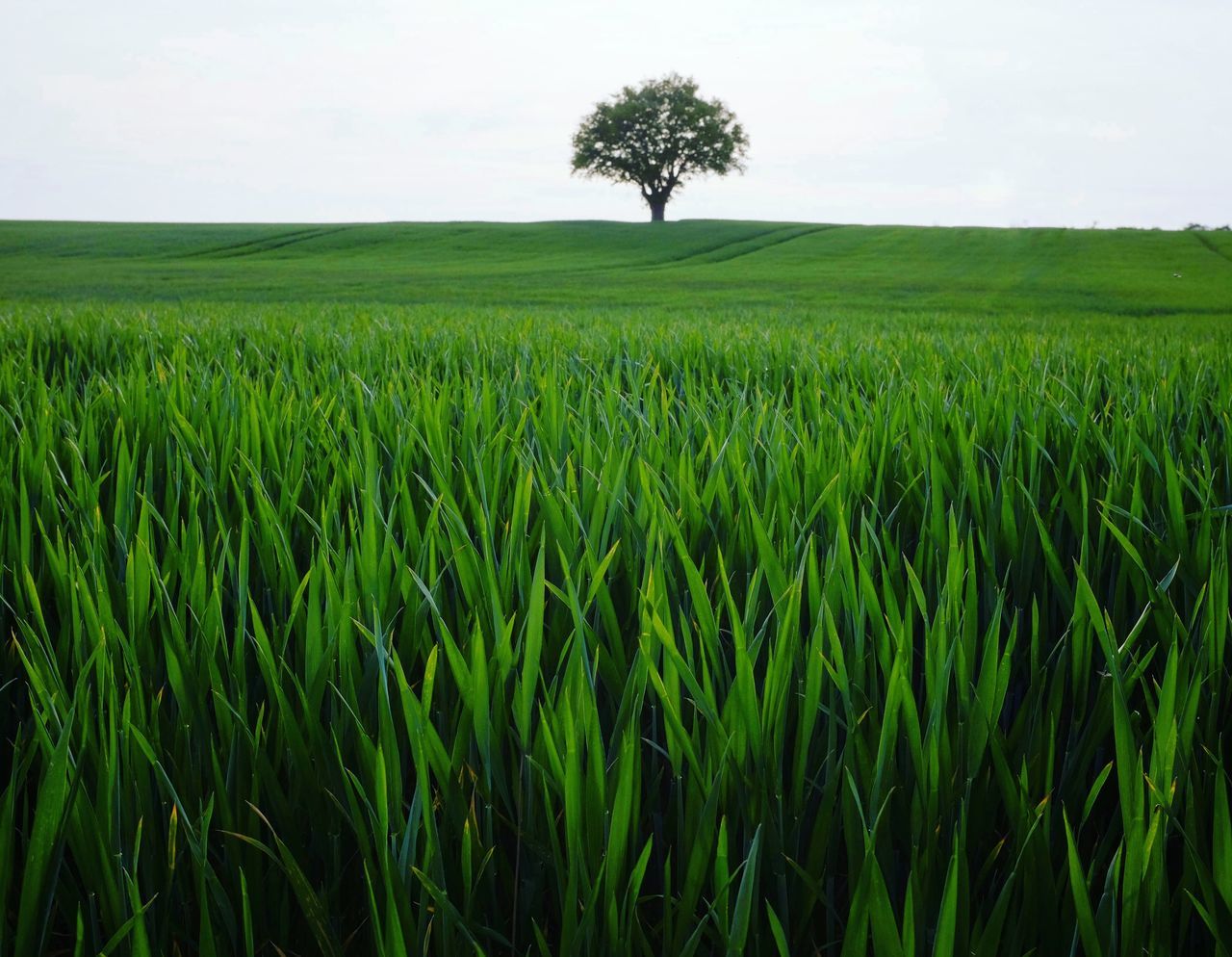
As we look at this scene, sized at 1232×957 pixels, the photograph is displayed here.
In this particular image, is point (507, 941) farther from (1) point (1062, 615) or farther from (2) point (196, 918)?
(1) point (1062, 615)

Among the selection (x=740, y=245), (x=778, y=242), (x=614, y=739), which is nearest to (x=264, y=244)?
(x=740, y=245)

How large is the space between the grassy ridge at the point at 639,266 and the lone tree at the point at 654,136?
23.5 ft

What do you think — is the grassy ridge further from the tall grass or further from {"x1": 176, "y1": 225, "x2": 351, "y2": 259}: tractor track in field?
the tall grass

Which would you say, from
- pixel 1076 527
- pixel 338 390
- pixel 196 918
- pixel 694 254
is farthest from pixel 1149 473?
pixel 694 254

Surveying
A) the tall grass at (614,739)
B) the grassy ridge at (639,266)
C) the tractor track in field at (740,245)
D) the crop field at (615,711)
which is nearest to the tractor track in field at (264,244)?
the grassy ridge at (639,266)

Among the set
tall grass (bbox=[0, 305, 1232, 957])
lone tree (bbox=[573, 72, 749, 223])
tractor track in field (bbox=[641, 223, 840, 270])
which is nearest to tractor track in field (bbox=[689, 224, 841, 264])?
tractor track in field (bbox=[641, 223, 840, 270])

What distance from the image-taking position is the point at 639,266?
88.7 feet

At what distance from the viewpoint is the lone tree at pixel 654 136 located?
143 ft

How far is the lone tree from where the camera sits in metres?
43.7

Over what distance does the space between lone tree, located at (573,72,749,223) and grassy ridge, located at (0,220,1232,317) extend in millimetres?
7175

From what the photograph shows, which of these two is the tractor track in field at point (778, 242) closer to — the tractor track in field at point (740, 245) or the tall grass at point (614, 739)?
the tractor track in field at point (740, 245)

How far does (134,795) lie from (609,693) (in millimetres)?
343

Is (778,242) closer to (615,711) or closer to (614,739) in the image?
(615,711)

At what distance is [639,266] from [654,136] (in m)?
20.2
